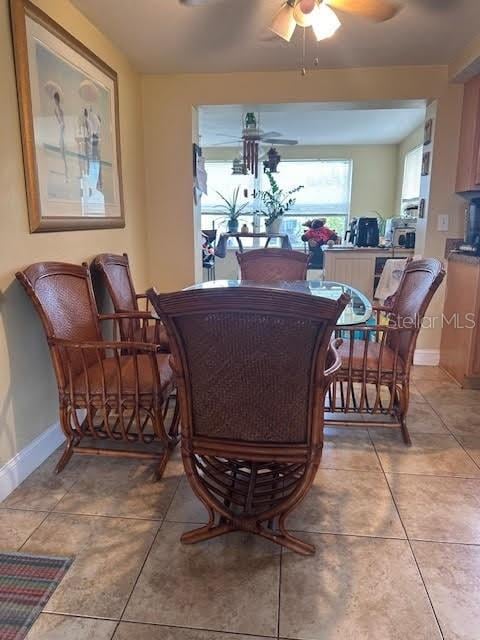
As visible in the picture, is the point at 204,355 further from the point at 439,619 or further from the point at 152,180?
the point at 152,180

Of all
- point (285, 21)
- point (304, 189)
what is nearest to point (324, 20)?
point (285, 21)

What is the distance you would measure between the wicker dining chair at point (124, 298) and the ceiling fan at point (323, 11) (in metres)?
1.36

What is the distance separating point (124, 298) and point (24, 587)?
165 centimetres

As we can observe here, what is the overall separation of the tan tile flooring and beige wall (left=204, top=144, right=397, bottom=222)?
613 cm

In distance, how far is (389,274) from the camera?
12.0 ft

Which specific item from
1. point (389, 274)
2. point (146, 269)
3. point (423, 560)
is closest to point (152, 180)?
point (146, 269)

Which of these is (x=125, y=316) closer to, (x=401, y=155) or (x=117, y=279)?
(x=117, y=279)

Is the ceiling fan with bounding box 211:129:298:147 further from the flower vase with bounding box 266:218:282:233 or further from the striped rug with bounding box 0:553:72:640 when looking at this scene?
the striped rug with bounding box 0:553:72:640

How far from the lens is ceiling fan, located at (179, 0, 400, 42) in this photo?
6.30 feet

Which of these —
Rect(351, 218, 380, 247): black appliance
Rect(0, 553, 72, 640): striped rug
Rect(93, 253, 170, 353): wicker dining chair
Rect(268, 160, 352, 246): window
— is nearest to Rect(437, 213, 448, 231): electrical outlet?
Rect(351, 218, 380, 247): black appliance

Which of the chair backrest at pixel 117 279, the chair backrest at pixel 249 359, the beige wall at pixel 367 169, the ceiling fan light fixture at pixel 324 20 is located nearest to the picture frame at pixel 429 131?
the ceiling fan light fixture at pixel 324 20

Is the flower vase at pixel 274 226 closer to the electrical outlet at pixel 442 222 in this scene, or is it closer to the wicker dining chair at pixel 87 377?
the electrical outlet at pixel 442 222

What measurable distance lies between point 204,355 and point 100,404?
851mm

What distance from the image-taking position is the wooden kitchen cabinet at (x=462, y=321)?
116 inches
